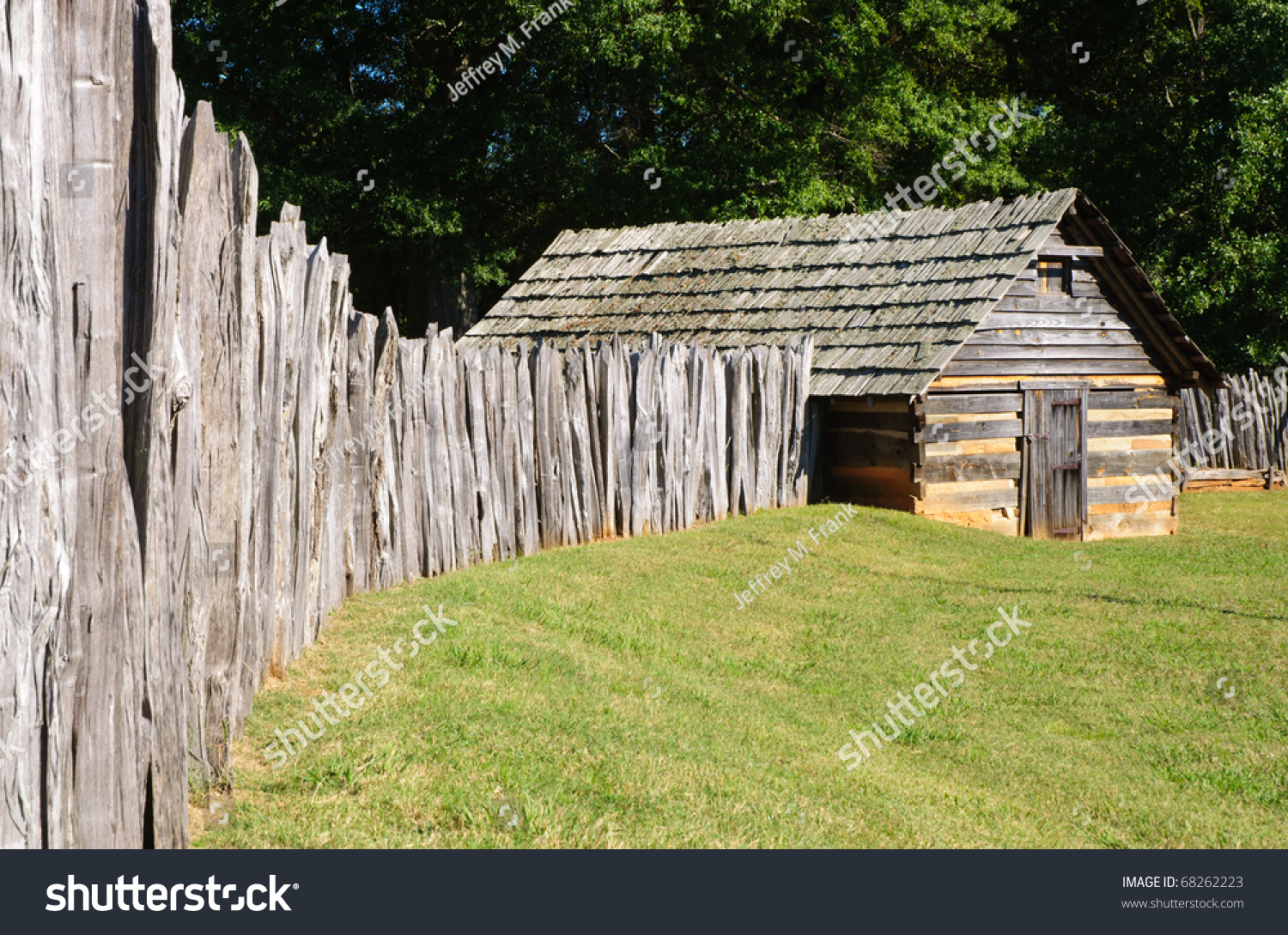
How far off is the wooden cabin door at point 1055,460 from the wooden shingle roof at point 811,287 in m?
1.84

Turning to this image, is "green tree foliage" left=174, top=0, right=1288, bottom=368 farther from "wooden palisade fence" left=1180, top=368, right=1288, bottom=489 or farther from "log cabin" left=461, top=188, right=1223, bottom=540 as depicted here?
"log cabin" left=461, top=188, right=1223, bottom=540

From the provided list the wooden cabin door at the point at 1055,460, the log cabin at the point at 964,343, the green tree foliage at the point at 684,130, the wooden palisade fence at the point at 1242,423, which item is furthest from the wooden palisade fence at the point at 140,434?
the wooden palisade fence at the point at 1242,423

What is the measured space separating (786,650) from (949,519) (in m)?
6.57

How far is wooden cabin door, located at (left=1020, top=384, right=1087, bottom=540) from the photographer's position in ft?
51.1

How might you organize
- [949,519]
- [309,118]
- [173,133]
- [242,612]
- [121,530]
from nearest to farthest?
[121,530] → [173,133] → [242,612] → [949,519] → [309,118]

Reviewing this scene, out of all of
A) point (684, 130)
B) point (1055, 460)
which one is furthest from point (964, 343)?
point (684, 130)

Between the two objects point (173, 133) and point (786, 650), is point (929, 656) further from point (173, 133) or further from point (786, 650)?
point (173, 133)

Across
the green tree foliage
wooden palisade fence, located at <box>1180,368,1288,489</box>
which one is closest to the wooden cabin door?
wooden palisade fence, located at <box>1180,368,1288,489</box>

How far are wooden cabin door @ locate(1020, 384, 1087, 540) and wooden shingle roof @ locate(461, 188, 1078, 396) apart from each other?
1837 millimetres

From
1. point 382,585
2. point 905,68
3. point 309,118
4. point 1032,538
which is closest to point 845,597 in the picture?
point 382,585

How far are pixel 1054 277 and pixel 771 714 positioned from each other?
35.6 feet

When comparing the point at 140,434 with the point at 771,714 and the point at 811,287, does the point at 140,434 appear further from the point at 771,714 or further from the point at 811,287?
the point at 811,287

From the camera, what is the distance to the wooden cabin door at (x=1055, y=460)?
15.6m

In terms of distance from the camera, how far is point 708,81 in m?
27.3
